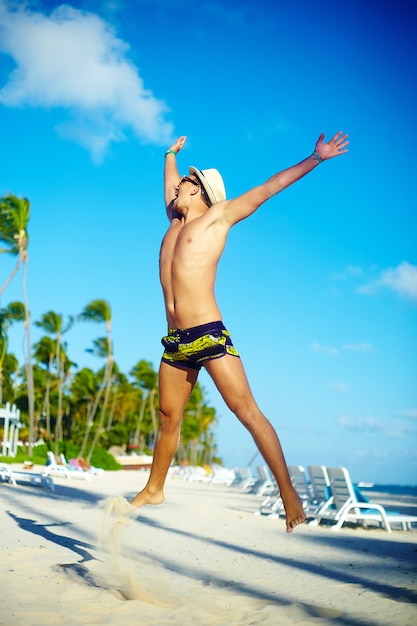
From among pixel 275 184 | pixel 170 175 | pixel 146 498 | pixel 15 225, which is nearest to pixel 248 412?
pixel 146 498

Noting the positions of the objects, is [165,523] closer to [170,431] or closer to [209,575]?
[209,575]

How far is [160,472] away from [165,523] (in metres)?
6.29

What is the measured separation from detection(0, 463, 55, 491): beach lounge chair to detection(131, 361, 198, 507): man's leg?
11.9 metres

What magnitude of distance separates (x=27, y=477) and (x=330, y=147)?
13.5m

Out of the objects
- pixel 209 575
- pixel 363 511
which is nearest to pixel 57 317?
pixel 363 511

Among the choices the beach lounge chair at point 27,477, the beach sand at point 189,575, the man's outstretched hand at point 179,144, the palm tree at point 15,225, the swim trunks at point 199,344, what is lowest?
the beach sand at point 189,575

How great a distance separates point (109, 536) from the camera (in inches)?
176

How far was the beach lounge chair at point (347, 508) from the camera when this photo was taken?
11.1 meters

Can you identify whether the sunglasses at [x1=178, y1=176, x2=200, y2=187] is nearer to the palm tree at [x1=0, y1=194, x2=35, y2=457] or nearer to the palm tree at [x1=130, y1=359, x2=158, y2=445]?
the palm tree at [x1=0, y1=194, x2=35, y2=457]

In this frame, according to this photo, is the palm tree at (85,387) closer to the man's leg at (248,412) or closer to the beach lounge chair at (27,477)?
the beach lounge chair at (27,477)

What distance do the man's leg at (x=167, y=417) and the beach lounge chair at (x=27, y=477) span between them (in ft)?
38.9

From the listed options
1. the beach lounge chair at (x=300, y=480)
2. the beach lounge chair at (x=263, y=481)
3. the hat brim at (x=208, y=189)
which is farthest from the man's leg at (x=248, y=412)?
the beach lounge chair at (x=263, y=481)

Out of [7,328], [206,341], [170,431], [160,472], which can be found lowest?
[160,472]

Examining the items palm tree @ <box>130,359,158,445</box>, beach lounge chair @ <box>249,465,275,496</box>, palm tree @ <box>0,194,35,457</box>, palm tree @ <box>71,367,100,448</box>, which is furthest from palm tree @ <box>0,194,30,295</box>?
palm tree @ <box>130,359,158,445</box>
